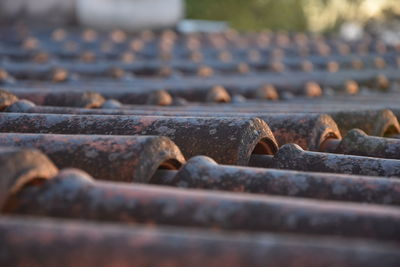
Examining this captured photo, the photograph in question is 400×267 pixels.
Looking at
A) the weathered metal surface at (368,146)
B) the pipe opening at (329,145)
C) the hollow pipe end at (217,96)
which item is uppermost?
the hollow pipe end at (217,96)

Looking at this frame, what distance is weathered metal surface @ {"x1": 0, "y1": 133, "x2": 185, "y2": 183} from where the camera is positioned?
63.3 inches

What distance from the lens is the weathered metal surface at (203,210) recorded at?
1.19 meters

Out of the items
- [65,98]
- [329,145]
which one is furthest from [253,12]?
[329,145]

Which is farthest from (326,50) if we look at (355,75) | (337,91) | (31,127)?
(31,127)

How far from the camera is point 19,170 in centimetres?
133

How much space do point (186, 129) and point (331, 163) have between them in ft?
1.48

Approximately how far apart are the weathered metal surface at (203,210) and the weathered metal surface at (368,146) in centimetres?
89

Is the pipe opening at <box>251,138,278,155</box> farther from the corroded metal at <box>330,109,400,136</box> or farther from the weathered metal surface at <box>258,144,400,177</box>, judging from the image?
the corroded metal at <box>330,109,400,136</box>

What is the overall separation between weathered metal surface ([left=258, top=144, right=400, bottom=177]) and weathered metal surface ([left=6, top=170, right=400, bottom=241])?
0.58 metres

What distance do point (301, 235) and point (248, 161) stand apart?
30.0 inches

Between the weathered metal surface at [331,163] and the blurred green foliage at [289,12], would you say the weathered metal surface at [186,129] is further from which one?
the blurred green foliage at [289,12]

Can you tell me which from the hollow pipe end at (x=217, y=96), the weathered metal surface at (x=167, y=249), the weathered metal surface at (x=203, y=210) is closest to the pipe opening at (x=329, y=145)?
the weathered metal surface at (x=203, y=210)

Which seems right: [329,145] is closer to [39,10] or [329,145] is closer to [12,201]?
[12,201]

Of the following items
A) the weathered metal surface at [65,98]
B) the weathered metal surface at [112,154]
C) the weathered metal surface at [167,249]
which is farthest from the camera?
the weathered metal surface at [65,98]
